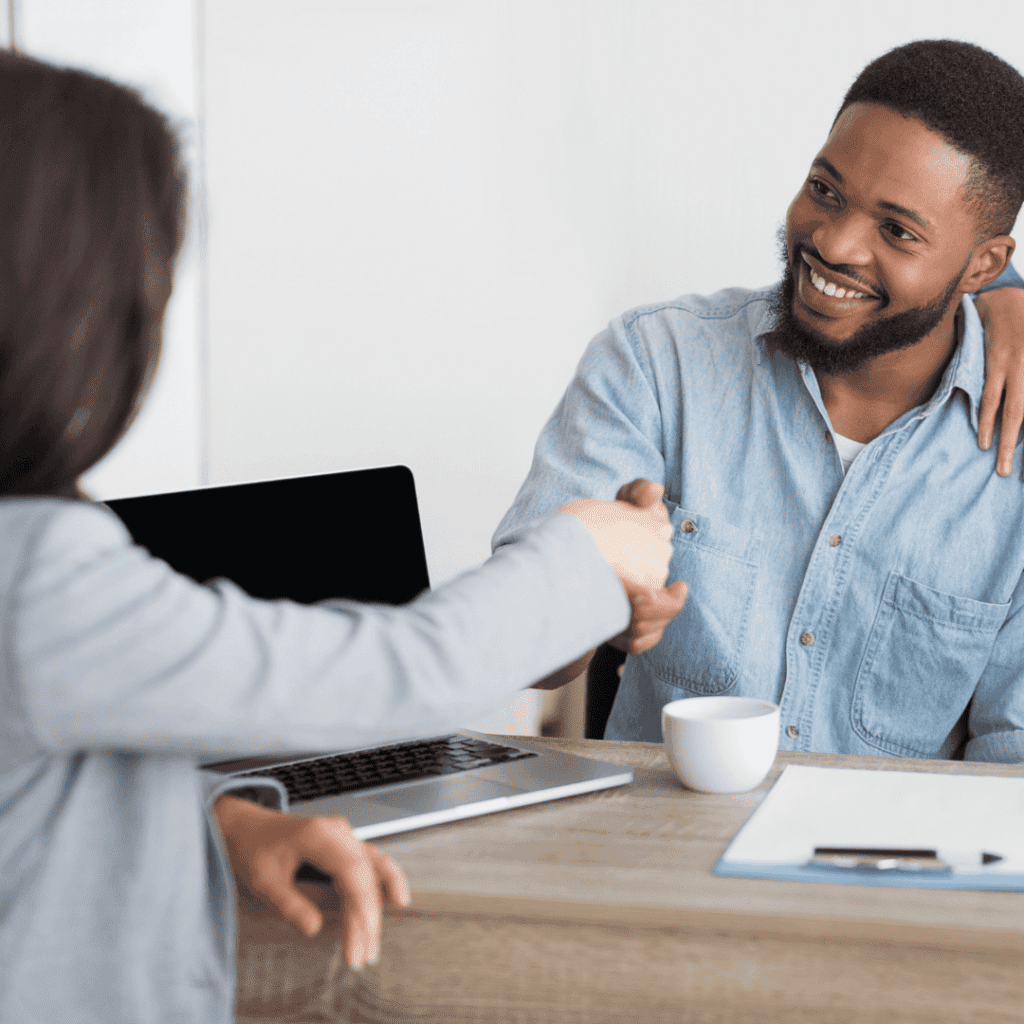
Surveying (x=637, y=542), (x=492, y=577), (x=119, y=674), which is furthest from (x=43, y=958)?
(x=637, y=542)

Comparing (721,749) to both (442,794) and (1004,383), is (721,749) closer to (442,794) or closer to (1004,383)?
(442,794)

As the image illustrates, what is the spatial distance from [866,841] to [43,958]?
20.9 inches

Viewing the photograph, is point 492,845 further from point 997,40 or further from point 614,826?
point 997,40

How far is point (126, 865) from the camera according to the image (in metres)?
0.62

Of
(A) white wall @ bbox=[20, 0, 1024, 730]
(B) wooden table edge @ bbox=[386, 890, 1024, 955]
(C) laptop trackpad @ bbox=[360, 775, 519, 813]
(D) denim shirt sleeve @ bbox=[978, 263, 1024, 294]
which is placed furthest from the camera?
(A) white wall @ bbox=[20, 0, 1024, 730]

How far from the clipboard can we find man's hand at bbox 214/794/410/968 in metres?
0.22

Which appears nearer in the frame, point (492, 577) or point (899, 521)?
point (492, 577)

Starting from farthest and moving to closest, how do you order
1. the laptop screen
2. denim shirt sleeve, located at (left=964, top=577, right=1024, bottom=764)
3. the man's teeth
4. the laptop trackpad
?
the man's teeth < denim shirt sleeve, located at (left=964, top=577, right=1024, bottom=764) < the laptop screen < the laptop trackpad

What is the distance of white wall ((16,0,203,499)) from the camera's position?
189 cm

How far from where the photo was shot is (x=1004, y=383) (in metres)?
1.46

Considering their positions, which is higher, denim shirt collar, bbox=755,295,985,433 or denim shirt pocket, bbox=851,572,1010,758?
denim shirt collar, bbox=755,295,985,433

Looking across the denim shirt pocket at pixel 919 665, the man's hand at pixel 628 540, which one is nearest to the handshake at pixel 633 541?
the man's hand at pixel 628 540

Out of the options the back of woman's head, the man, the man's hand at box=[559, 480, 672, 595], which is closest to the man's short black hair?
the man

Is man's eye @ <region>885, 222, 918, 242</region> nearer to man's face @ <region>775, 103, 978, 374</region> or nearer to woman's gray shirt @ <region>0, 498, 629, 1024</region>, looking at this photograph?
man's face @ <region>775, 103, 978, 374</region>
